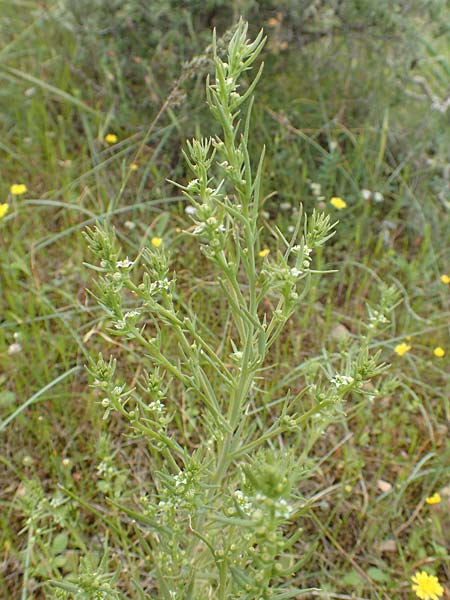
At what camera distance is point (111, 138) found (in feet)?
7.88

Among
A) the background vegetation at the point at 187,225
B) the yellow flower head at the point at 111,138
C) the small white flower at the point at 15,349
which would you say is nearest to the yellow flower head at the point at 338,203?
the background vegetation at the point at 187,225

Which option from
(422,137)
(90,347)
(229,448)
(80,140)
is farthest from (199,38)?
(229,448)

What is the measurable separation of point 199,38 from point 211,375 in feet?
5.08

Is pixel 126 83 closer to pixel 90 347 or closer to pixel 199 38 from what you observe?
pixel 199 38

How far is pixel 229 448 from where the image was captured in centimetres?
107

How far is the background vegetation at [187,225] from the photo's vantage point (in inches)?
62.7

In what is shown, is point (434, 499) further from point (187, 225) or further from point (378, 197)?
point (187, 225)

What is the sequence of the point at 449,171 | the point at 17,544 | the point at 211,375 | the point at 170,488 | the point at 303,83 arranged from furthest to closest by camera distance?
the point at 303,83, the point at 449,171, the point at 211,375, the point at 17,544, the point at 170,488

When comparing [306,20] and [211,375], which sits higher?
[306,20]

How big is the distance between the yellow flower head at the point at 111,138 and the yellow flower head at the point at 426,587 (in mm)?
1925

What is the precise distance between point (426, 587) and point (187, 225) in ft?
4.86

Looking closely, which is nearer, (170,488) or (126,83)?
(170,488)

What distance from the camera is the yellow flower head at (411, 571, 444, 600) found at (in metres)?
1.42

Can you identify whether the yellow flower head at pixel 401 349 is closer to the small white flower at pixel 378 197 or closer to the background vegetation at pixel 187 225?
the background vegetation at pixel 187 225
